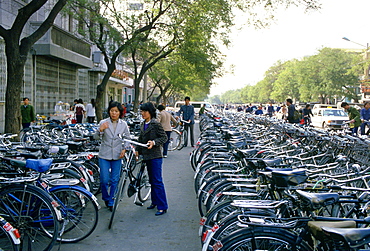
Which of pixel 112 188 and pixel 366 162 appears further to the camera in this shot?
pixel 366 162

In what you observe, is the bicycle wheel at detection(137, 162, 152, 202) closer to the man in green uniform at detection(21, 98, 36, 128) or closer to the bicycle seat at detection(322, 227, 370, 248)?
the bicycle seat at detection(322, 227, 370, 248)

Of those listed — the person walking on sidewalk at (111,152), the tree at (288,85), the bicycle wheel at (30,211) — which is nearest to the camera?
the bicycle wheel at (30,211)

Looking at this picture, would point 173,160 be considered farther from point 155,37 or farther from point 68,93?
point 68,93

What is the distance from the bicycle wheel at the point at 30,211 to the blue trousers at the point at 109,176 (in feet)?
5.41

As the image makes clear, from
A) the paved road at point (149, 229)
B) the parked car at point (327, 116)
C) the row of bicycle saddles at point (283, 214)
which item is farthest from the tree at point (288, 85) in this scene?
the row of bicycle saddles at point (283, 214)

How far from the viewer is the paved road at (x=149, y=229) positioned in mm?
4895

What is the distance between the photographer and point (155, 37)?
20922mm

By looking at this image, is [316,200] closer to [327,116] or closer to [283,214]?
[283,214]

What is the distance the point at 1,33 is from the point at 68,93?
1692 cm

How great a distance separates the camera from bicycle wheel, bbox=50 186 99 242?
4.82m

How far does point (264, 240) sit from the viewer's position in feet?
10.2

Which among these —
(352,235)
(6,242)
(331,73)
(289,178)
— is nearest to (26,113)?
(6,242)

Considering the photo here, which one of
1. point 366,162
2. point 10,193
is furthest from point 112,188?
point 366,162

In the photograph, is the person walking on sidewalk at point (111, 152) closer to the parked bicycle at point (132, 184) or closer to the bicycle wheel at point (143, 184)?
the parked bicycle at point (132, 184)
